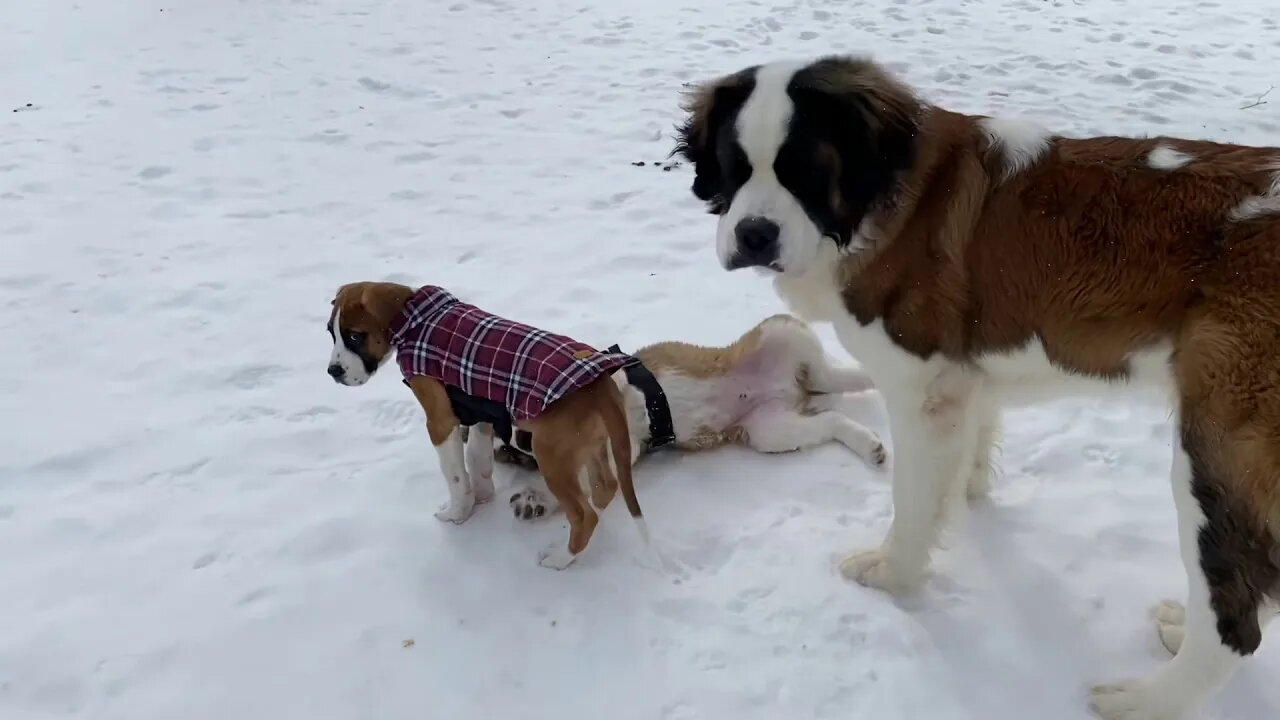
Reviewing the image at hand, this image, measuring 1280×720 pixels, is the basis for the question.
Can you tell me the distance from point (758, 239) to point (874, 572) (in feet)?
3.93

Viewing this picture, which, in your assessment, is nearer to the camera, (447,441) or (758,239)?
(758,239)

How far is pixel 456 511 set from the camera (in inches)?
127

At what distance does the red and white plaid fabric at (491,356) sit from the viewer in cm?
287

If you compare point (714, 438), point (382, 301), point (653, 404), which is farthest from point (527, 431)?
point (714, 438)

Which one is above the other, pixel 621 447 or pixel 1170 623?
pixel 621 447

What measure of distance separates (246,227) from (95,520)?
2618mm

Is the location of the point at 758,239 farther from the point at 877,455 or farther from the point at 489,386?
the point at 877,455

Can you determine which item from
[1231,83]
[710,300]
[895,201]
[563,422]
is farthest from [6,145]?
[1231,83]

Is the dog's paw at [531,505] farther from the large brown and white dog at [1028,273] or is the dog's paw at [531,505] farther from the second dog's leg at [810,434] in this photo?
the large brown and white dog at [1028,273]

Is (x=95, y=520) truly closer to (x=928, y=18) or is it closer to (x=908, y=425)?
(x=908, y=425)

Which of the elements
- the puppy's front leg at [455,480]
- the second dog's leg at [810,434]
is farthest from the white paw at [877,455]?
the puppy's front leg at [455,480]

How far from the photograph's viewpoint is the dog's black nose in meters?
2.34

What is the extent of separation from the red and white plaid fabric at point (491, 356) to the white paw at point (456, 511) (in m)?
0.45

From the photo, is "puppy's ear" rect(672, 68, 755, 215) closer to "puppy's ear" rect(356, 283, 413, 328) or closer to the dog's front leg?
the dog's front leg
